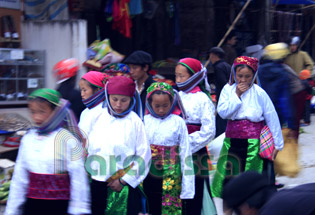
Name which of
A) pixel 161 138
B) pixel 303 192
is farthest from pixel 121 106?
pixel 303 192

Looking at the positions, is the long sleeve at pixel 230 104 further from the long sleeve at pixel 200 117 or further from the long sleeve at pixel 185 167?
the long sleeve at pixel 185 167

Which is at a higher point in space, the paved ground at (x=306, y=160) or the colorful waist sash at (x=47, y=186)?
the colorful waist sash at (x=47, y=186)

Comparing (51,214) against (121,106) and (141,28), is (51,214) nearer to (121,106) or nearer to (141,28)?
(121,106)

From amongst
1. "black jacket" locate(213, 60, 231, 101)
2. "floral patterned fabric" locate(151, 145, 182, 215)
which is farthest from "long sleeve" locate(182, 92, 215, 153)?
"black jacket" locate(213, 60, 231, 101)

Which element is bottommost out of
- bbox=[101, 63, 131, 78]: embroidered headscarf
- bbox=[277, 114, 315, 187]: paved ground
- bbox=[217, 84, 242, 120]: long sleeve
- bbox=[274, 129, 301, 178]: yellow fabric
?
bbox=[277, 114, 315, 187]: paved ground

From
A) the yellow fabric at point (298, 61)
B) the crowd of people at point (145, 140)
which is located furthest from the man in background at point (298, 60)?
the crowd of people at point (145, 140)

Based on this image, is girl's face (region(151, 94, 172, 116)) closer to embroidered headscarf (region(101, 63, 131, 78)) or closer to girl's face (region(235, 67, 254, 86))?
girl's face (region(235, 67, 254, 86))

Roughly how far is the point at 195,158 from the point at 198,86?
2.26 ft

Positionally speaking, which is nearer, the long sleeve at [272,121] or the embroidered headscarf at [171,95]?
the embroidered headscarf at [171,95]

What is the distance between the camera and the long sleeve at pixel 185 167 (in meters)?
3.96

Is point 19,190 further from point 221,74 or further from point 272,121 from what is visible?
point 221,74

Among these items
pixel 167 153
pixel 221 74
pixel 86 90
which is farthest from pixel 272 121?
pixel 221 74

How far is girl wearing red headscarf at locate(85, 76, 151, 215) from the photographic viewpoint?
356 centimetres

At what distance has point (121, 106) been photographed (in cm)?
362
